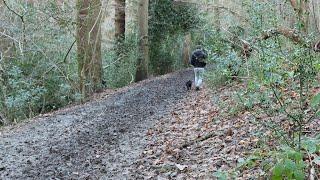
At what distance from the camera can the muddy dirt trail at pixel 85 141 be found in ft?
19.1

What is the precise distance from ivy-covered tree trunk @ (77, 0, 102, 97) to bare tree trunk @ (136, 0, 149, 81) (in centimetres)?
442

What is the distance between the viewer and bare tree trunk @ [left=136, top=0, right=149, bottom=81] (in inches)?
743

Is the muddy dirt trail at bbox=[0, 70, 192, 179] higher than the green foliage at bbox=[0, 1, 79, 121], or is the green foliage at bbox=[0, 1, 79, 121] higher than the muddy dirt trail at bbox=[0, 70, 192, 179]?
the green foliage at bbox=[0, 1, 79, 121]

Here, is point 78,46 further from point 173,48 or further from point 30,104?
point 173,48

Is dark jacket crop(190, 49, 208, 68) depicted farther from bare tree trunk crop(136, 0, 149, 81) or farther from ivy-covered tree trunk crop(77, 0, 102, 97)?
bare tree trunk crop(136, 0, 149, 81)

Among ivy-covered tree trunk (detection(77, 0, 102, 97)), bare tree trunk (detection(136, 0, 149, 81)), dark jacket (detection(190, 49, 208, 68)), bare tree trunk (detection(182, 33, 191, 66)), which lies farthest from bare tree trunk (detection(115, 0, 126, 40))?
dark jacket (detection(190, 49, 208, 68))

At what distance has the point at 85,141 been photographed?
296 inches

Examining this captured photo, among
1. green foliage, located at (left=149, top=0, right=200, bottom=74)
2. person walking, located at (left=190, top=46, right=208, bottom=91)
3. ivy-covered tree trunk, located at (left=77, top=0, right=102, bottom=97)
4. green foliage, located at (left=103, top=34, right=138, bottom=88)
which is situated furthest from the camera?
green foliage, located at (left=149, top=0, right=200, bottom=74)

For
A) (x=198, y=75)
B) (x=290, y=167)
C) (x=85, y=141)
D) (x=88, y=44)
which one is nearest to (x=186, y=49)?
(x=198, y=75)

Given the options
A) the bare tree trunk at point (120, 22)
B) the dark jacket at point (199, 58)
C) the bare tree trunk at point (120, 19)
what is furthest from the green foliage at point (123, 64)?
the dark jacket at point (199, 58)

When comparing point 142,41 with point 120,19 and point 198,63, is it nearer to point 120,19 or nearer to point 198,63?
point 120,19

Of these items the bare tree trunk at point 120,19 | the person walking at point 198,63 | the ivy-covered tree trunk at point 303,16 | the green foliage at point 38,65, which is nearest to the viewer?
the ivy-covered tree trunk at point 303,16

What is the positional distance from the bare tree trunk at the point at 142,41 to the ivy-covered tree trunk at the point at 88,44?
14.5 ft

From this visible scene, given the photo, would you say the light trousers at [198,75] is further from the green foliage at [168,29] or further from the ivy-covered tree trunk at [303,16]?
the green foliage at [168,29]
